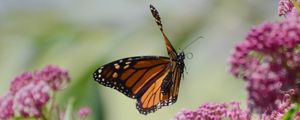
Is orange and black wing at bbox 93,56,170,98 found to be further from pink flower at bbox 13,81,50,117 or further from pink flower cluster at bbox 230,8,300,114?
pink flower cluster at bbox 230,8,300,114

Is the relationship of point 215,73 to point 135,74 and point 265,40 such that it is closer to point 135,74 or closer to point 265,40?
point 135,74

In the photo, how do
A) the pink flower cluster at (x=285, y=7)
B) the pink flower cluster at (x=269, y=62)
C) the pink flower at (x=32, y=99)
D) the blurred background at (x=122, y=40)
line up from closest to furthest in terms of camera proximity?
the pink flower cluster at (x=269, y=62)
the pink flower cluster at (x=285, y=7)
the pink flower at (x=32, y=99)
the blurred background at (x=122, y=40)

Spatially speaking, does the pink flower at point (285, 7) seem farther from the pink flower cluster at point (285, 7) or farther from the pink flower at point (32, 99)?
the pink flower at point (32, 99)

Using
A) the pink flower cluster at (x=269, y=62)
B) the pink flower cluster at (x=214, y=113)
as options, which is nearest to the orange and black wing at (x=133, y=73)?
the pink flower cluster at (x=214, y=113)

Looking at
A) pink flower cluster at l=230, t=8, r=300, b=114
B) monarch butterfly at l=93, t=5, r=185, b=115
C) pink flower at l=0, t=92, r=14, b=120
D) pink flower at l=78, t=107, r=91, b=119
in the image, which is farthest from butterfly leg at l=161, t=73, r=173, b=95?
pink flower cluster at l=230, t=8, r=300, b=114

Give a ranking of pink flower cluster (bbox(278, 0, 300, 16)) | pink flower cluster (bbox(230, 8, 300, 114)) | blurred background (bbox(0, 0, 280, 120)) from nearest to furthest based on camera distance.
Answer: pink flower cluster (bbox(230, 8, 300, 114)), pink flower cluster (bbox(278, 0, 300, 16)), blurred background (bbox(0, 0, 280, 120))

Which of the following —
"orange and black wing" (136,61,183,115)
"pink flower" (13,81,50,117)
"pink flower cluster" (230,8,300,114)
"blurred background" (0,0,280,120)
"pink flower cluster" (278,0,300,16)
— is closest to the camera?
"pink flower cluster" (230,8,300,114)

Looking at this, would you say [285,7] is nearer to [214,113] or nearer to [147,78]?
[214,113]

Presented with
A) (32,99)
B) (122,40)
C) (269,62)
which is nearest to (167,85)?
(32,99)
